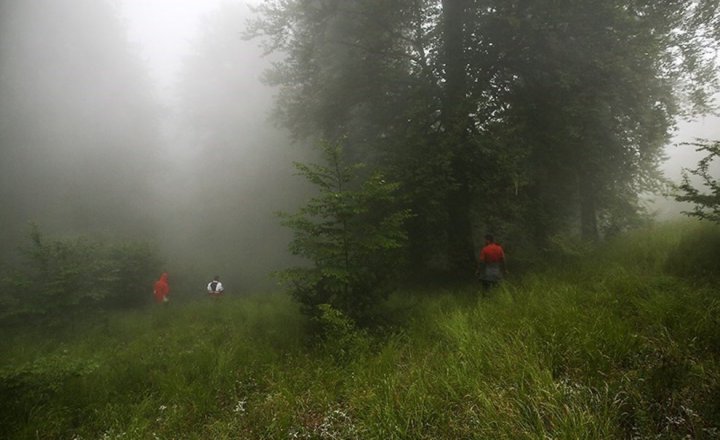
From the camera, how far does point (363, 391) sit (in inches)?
143

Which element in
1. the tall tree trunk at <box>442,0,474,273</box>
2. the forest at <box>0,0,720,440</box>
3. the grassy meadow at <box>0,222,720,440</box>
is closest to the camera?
the grassy meadow at <box>0,222,720,440</box>

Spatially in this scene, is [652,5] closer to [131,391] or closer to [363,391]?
[363,391]

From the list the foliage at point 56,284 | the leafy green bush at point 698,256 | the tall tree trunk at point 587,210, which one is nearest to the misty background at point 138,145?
the foliage at point 56,284

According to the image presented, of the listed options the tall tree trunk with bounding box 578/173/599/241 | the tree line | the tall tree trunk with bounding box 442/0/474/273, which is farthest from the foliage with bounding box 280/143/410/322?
the tall tree trunk with bounding box 578/173/599/241

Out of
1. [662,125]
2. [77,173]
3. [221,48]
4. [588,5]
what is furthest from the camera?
[221,48]

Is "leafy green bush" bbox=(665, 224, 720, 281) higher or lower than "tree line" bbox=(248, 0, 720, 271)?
lower

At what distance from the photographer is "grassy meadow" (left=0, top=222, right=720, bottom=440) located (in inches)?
107

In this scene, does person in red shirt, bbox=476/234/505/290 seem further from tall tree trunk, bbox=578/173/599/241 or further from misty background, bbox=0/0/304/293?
misty background, bbox=0/0/304/293

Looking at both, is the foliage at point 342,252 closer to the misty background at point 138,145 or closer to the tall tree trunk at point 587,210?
the tall tree trunk at point 587,210

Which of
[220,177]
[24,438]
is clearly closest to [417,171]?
[24,438]

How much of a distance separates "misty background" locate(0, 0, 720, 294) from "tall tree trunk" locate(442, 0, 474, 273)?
353 inches

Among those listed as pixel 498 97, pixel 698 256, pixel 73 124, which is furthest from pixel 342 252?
pixel 73 124

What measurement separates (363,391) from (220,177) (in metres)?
22.8

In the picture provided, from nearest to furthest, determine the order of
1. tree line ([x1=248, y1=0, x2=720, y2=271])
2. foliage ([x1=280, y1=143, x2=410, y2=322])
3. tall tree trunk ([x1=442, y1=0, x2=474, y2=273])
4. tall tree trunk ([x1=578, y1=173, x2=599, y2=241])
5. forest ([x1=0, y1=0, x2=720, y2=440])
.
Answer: forest ([x1=0, y1=0, x2=720, y2=440])
foliage ([x1=280, y1=143, x2=410, y2=322])
tree line ([x1=248, y1=0, x2=720, y2=271])
tall tree trunk ([x1=442, y1=0, x2=474, y2=273])
tall tree trunk ([x1=578, y1=173, x2=599, y2=241])
